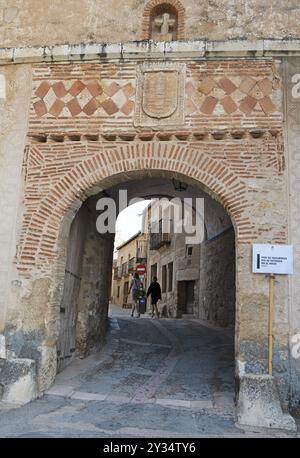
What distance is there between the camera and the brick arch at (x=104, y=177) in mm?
5402

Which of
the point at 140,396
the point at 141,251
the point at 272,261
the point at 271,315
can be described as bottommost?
the point at 140,396

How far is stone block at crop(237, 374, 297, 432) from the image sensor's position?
4367mm

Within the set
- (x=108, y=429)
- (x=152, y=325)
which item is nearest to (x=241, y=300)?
(x=108, y=429)

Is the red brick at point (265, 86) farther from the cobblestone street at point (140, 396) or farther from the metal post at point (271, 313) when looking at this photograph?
the cobblestone street at point (140, 396)

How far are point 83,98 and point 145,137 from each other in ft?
3.55

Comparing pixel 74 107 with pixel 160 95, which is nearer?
pixel 160 95

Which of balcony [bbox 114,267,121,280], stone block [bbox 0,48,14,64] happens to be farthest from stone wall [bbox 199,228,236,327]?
balcony [bbox 114,267,121,280]

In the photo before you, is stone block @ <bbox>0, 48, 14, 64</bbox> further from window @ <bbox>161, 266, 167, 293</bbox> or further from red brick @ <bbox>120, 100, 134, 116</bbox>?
window @ <bbox>161, 266, 167, 293</bbox>

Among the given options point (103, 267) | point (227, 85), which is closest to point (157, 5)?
point (227, 85)

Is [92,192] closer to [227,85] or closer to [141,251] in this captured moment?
[227,85]

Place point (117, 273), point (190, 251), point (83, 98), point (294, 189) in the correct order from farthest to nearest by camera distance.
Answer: point (117, 273), point (190, 251), point (83, 98), point (294, 189)

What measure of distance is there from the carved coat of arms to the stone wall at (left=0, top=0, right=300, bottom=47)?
673 millimetres

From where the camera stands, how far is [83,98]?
19.2ft

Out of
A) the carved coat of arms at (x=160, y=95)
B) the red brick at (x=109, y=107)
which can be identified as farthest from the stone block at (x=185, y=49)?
the red brick at (x=109, y=107)
